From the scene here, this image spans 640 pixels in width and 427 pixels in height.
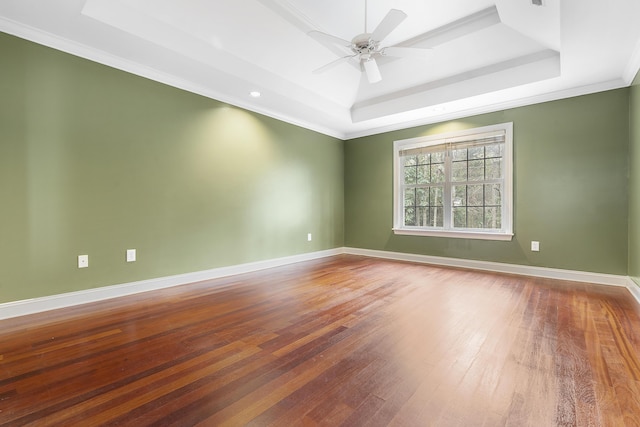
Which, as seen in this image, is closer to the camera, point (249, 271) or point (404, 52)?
point (404, 52)

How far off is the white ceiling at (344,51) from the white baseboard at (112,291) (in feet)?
7.65

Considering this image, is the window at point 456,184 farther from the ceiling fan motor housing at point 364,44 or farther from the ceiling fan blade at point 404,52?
the ceiling fan motor housing at point 364,44

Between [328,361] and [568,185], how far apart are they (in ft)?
13.2

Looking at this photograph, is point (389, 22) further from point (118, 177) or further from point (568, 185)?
point (568, 185)

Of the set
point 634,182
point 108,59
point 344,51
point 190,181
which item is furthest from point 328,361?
point 634,182

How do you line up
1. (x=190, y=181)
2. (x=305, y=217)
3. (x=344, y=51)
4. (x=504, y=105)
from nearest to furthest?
(x=190, y=181) < (x=344, y=51) < (x=504, y=105) < (x=305, y=217)

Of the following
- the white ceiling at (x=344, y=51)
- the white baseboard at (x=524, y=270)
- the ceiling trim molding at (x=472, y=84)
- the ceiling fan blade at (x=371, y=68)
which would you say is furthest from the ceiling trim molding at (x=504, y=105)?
the white baseboard at (x=524, y=270)

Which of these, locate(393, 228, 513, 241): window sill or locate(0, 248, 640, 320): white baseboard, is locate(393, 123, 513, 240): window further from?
locate(0, 248, 640, 320): white baseboard

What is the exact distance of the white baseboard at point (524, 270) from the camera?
3.47 metres

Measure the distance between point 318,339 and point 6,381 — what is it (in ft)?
5.81

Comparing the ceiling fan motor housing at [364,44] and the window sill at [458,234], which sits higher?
the ceiling fan motor housing at [364,44]

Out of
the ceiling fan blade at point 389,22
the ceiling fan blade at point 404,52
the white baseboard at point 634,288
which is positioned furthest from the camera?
the white baseboard at point 634,288

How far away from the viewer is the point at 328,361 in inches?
69.3

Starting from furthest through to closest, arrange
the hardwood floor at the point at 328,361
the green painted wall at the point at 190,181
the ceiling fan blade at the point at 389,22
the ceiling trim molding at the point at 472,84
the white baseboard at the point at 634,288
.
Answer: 1. the ceiling trim molding at the point at 472,84
2. the white baseboard at the point at 634,288
3. the green painted wall at the point at 190,181
4. the ceiling fan blade at the point at 389,22
5. the hardwood floor at the point at 328,361
